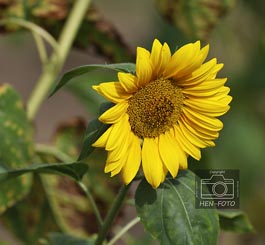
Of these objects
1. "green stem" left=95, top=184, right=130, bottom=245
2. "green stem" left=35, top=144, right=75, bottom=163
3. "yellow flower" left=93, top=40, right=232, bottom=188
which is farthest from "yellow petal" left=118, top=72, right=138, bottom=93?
"green stem" left=35, top=144, right=75, bottom=163

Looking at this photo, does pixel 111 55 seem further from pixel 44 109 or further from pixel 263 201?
pixel 44 109

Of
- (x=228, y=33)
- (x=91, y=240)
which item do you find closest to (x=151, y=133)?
(x=91, y=240)

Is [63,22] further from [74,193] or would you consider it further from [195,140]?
[195,140]

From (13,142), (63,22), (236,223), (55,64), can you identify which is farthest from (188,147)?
(63,22)

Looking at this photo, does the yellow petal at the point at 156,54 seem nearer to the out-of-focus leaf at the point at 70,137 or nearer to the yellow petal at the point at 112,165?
the yellow petal at the point at 112,165

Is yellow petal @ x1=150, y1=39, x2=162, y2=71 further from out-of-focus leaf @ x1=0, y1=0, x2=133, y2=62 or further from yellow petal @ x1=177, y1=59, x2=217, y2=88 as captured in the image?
out-of-focus leaf @ x1=0, y1=0, x2=133, y2=62

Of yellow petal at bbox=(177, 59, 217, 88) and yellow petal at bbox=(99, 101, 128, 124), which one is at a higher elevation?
yellow petal at bbox=(177, 59, 217, 88)
